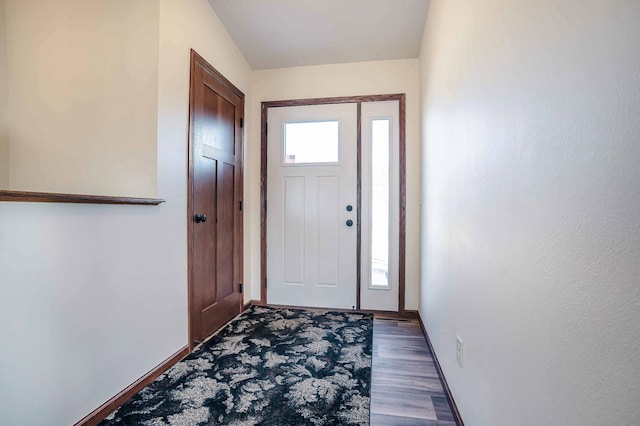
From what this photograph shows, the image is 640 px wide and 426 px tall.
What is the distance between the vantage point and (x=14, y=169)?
1911 millimetres

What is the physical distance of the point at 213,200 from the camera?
2367 millimetres

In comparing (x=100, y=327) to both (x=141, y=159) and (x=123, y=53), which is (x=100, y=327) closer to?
(x=141, y=159)

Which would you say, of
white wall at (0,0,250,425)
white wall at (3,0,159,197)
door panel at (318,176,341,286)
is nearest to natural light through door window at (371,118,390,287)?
door panel at (318,176,341,286)

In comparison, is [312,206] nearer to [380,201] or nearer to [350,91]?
[380,201]

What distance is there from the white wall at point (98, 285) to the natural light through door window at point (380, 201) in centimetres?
170

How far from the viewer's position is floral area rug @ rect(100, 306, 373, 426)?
142 centimetres

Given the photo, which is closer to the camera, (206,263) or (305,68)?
→ (206,263)

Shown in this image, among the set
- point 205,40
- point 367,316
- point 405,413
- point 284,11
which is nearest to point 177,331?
point 405,413

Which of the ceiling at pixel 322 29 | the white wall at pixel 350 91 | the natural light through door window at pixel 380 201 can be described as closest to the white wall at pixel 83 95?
the ceiling at pixel 322 29

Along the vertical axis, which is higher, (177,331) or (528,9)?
(528,9)

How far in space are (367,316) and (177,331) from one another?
164 centimetres

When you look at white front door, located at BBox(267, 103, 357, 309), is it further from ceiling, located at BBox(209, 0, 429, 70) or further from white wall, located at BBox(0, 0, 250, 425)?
white wall, located at BBox(0, 0, 250, 425)

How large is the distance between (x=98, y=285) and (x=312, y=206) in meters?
1.91

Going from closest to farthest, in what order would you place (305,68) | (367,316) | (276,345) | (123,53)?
(123,53) < (276,345) < (367,316) < (305,68)
